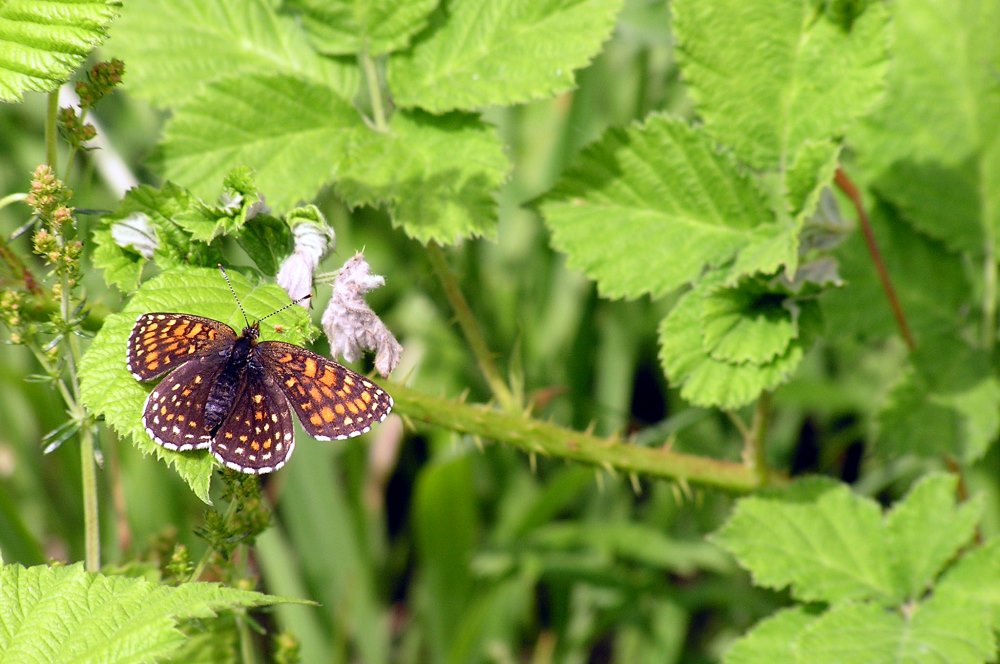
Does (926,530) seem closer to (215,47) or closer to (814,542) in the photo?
(814,542)

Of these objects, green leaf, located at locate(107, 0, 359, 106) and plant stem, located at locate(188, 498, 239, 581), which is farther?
green leaf, located at locate(107, 0, 359, 106)

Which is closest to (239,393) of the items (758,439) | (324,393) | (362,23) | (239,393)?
(239,393)

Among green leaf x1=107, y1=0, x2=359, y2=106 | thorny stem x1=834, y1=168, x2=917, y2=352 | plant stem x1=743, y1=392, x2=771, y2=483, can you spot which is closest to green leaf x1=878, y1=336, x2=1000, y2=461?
thorny stem x1=834, y1=168, x2=917, y2=352

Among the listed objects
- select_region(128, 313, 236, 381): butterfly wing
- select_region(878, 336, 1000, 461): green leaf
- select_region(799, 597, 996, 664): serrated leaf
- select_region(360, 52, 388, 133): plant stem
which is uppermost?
select_region(360, 52, 388, 133): plant stem

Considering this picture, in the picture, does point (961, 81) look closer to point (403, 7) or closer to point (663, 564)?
point (403, 7)

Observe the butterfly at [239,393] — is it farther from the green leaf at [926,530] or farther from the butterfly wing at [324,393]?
the green leaf at [926,530]

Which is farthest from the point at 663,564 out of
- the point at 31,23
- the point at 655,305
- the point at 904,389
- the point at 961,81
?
the point at 31,23

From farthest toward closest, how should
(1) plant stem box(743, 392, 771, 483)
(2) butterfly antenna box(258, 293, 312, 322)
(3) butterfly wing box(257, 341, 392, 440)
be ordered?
(1) plant stem box(743, 392, 771, 483), (3) butterfly wing box(257, 341, 392, 440), (2) butterfly antenna box(258, 293, 312, 322)

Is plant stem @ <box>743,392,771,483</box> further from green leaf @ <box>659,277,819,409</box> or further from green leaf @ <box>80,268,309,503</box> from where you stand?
green leaf @ <box>80,268,309,503</box>
